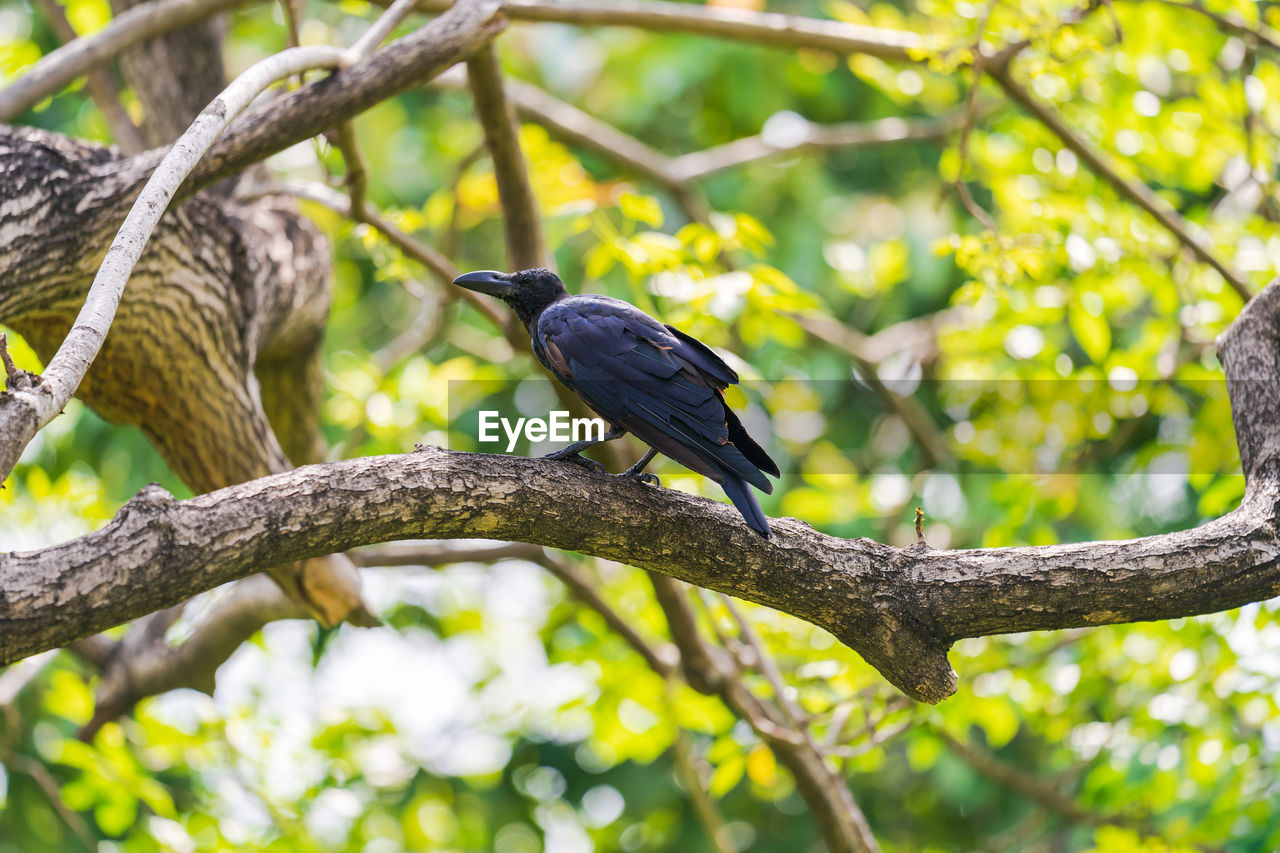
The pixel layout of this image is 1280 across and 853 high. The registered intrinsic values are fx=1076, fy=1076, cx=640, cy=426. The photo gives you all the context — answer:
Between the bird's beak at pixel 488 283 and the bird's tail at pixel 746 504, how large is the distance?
1055mm

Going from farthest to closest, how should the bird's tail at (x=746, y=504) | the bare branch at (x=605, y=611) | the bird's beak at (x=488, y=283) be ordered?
the bare branch at (x=605, y=611), the bird's beak at (x=488, y=283), the bird's tail at (x=746, y=504)

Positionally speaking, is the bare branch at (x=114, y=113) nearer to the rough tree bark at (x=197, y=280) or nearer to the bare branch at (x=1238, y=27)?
the rough tree bark at (x=197, y=280)

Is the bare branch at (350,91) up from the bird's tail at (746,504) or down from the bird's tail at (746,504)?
up

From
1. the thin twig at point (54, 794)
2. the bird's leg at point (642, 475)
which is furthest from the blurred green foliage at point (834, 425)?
the bird's leg at point (642, 475)

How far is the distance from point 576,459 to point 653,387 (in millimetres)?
271

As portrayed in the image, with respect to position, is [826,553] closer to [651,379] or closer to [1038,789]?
[651,379]

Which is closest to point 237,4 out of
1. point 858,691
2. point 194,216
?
point 194,216

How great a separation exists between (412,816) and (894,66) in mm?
5425

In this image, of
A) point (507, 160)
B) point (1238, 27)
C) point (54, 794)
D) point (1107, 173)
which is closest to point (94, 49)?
point (507, 160)

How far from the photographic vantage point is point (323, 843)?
19.5 ft

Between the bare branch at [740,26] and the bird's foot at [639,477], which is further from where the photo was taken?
the bare branch at [740,26]

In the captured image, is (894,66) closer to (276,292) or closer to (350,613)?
(276,292)

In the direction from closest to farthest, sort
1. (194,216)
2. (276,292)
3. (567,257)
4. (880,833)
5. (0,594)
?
(0,594), (194,216), (276,292), (567,257), (880,833)

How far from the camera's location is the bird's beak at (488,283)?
3.24m
